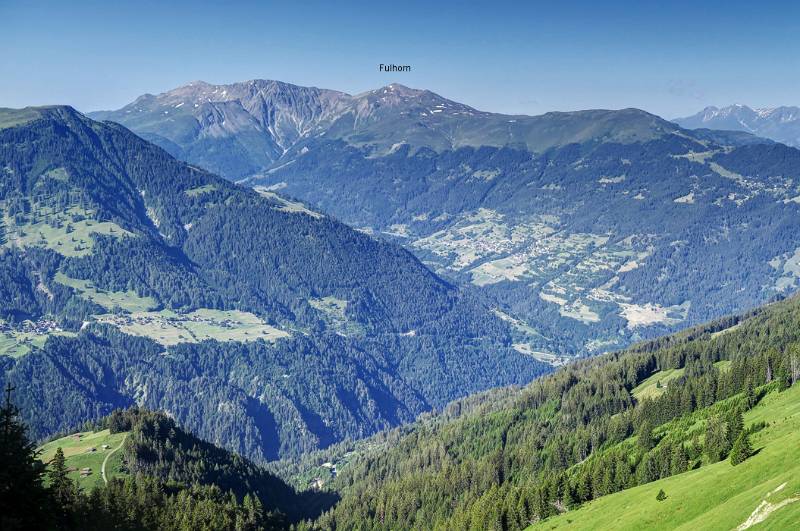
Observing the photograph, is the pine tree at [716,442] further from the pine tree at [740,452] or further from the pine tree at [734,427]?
the pine tree at [740,452]

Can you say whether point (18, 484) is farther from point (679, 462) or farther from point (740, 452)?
point (679, 462)

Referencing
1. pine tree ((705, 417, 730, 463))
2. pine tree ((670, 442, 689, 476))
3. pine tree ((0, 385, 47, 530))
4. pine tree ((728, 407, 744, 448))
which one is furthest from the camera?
pine tree ((670, 442, 689, 476))

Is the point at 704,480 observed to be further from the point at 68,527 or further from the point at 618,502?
the point at 68,527

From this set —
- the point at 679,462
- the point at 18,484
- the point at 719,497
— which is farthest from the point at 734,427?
the point at 18,484

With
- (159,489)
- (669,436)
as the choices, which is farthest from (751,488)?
(159,489)

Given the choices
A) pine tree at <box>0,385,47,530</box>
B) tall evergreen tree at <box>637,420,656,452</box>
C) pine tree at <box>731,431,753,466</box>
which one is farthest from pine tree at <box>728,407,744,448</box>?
pine tree at <box>0,385,47,530</box>

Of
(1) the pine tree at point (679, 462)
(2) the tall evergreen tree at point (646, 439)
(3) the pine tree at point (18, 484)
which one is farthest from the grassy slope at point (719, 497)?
(3) the pine tree at point (18, 484)

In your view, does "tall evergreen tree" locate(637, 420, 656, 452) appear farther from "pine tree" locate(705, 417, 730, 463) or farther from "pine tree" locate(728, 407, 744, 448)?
"pine tree" locate(728, 407, 744, 448)

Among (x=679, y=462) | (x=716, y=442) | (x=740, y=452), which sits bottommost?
(x=679, y=462)
